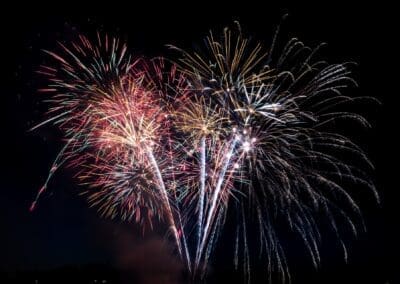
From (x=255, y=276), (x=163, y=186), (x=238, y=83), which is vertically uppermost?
(x=255, y=276)

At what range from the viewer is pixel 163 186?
14.2 meters

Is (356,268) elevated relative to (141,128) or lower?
elevated

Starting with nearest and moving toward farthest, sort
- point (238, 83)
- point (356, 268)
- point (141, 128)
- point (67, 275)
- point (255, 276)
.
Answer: point (238, 83)
point (141, 128)
point (356, 268)
point (255, 276)
point (67, 275)

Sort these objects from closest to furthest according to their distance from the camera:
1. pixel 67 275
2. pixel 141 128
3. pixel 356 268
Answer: pixel 141 128 < pixel 356 268 < pixel 67 275

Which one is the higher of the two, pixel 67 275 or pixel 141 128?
pixel 67 275

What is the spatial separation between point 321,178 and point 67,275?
3417cm

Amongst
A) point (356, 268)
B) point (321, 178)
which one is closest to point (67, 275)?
point (356, 268)

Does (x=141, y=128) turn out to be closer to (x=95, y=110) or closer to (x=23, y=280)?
(x=95, y=110)

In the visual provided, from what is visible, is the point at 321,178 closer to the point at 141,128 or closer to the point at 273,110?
the point at 273,110

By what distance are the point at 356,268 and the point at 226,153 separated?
25363mm

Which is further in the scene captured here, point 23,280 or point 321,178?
point 23,280

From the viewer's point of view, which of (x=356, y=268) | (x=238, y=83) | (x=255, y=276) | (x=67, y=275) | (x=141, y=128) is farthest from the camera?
(x=67, y=275)

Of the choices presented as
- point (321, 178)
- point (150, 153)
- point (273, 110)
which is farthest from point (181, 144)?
point (321, 178)

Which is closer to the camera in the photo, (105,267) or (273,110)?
(273,110)
